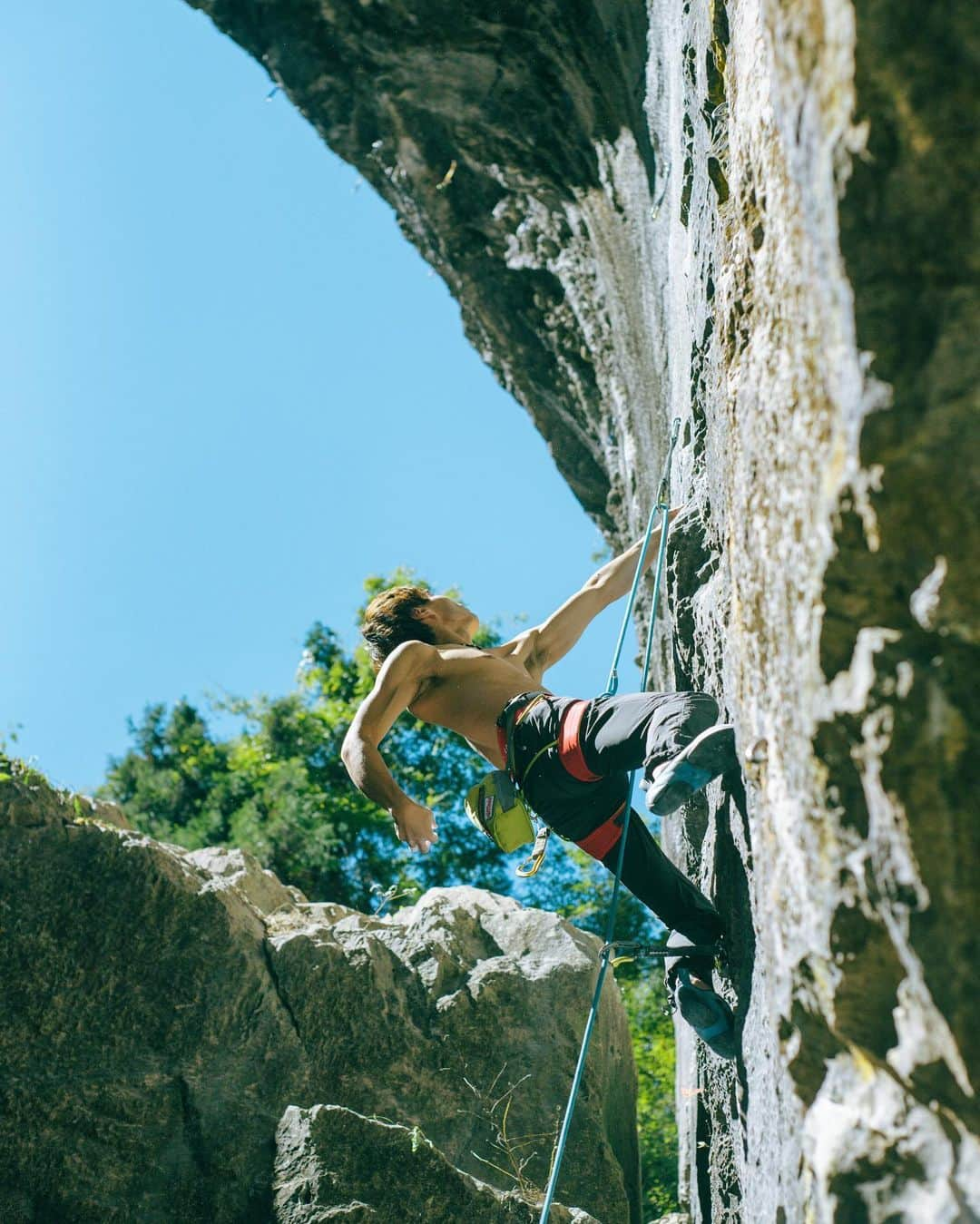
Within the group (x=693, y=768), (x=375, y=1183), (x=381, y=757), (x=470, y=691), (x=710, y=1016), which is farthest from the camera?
(x=375, y=1183)

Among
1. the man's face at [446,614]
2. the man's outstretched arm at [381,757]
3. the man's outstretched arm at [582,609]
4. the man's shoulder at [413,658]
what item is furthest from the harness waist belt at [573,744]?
the man's outstretched arm at [582,609]

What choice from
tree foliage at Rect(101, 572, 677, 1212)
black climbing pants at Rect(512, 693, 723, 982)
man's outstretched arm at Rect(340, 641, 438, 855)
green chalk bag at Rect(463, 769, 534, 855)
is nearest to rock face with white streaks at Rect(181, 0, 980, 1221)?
black climbing pants at Rect(512, 693, 723, 982)

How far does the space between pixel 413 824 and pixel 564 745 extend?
587mm

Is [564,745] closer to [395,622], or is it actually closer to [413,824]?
[413,824]

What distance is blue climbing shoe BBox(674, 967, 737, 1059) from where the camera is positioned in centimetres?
338

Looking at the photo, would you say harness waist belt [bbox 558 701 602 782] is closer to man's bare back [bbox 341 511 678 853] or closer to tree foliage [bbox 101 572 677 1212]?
man's bare back [bbox 341 511 678 853]

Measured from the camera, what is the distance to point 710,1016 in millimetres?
3391

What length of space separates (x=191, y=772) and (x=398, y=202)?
39.5ft

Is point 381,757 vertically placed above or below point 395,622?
below

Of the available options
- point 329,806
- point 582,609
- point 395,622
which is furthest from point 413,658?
point 329,806

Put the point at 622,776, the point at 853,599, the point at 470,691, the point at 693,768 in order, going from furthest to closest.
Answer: the point at 470,691, the point at 622,776, the point at 693,768, the point at 853,599

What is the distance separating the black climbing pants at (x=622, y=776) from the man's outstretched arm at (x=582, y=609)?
1151 millimetres

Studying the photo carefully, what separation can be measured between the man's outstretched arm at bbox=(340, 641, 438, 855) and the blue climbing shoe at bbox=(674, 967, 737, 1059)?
90 centimetres

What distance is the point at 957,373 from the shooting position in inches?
75.5
